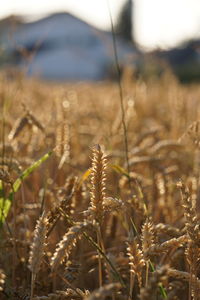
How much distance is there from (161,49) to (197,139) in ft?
2.84

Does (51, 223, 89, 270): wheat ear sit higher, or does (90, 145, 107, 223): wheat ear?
(90, 145, 107, 223): wheat ear

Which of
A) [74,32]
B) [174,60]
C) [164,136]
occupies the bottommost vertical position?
[164,136]

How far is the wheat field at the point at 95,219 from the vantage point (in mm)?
731

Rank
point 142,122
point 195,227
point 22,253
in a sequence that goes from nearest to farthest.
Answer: point 195,227
point 22,253
point 142,122

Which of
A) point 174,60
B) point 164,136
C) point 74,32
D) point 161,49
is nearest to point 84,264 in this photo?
point 161,49

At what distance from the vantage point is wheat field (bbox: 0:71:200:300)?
0.73 meters

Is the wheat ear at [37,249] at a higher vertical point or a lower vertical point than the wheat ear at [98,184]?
lower

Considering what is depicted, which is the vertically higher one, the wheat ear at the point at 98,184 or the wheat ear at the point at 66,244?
the wheat ear at the point at 98,184

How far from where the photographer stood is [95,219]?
744 mm

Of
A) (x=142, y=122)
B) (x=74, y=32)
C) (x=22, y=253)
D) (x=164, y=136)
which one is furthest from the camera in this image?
(x=74, y=32)

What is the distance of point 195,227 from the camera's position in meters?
0.72

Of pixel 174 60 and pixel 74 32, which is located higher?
pixel 74 32

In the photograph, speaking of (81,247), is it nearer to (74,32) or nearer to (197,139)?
(197,139)

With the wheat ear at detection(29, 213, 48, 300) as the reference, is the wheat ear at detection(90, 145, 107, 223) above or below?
above
